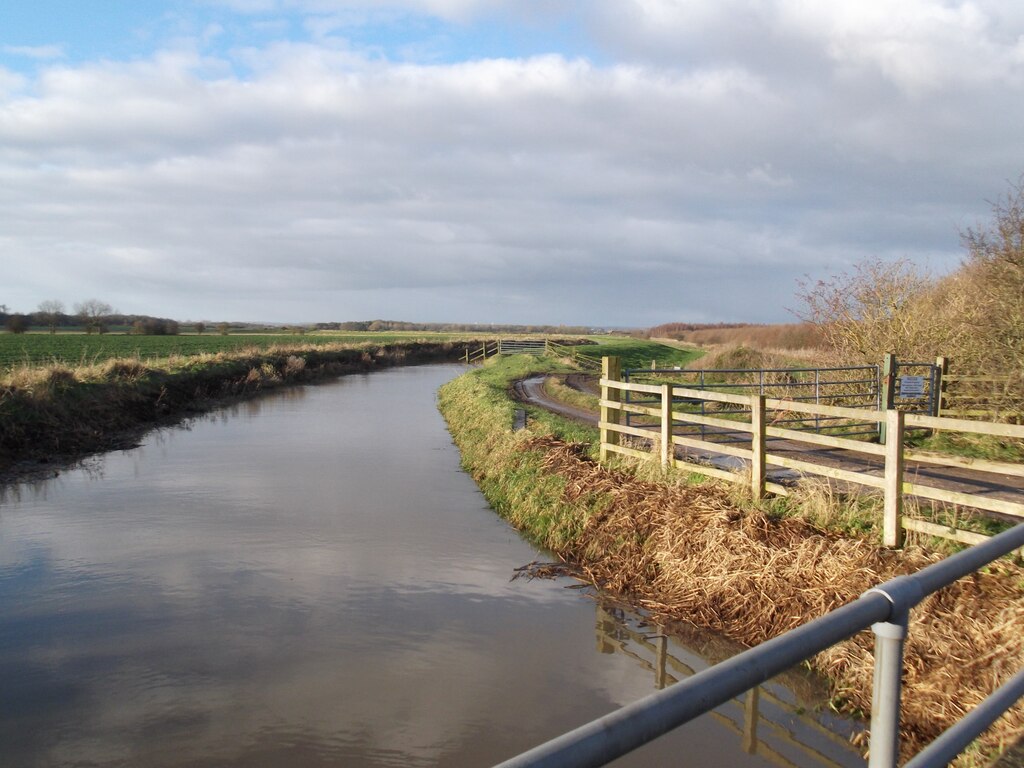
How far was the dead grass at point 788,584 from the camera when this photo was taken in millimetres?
5758

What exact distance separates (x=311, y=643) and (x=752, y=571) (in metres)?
4.74

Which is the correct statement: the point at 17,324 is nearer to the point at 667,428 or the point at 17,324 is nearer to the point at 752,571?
the point at 667,428

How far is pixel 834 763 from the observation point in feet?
19.0

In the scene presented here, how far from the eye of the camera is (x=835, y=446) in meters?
8.77

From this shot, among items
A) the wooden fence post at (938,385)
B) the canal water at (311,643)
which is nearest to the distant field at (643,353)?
the wooden fence post at (938,385)

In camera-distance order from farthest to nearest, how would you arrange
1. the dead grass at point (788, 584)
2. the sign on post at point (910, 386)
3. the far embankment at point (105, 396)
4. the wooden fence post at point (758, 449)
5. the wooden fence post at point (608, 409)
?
the far embankment at point (105, 396) → the sign on post at point (910, 386) → the wooden fence post at point (608, 409) → the wooden fence post at point (758, 449) → the dead grass at point (788, 584)

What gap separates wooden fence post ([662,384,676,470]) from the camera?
37.0 ft

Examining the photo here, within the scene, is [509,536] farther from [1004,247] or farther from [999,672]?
[1004,247]

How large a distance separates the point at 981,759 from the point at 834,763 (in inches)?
48.7

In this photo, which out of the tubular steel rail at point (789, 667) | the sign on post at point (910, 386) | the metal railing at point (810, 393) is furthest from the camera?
the metal railing at point (810, 393)

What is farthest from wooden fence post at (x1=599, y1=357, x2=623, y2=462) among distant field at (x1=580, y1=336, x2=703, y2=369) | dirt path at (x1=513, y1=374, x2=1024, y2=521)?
distant field at (x1=580, y1=336, x2=703, y2=369)

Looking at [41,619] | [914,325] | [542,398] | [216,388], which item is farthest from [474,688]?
[216,388]

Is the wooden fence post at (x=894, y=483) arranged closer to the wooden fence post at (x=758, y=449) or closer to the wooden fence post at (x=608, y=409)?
the wooden fence post at (x=758, y=449)

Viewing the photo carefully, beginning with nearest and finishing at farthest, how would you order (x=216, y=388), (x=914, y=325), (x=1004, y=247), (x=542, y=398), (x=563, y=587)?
1. (x=563, y=587)
2. (x=1004, y=247)
3. (x=914, y=325)
4. (x=542, y=398)
5. (x=216, y=388)
